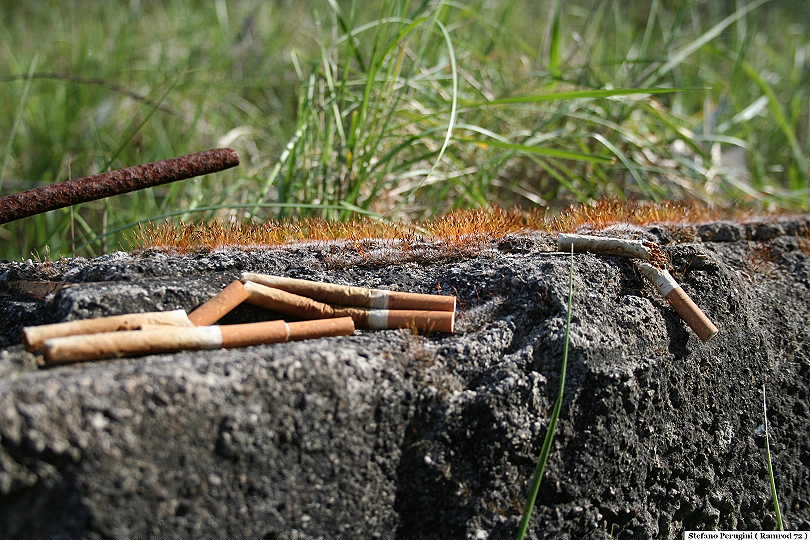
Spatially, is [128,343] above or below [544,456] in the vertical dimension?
above

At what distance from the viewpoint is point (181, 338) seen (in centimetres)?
90

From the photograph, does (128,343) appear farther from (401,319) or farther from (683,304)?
(683,304)

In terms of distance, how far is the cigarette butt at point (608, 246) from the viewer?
118cm

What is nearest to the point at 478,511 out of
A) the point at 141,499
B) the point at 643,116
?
the point at 141,499

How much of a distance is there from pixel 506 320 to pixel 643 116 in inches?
70.8

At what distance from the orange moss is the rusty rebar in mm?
114

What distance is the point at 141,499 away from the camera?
0.76m

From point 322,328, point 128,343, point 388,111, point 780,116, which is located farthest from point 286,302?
point 780,116

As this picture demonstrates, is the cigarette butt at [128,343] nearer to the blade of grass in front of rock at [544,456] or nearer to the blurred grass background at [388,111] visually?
the blade of grass in front of rock at [544,456]


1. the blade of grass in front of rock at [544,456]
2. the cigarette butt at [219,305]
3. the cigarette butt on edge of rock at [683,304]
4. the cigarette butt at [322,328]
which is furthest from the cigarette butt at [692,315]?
the cigarette butt at [219,305]

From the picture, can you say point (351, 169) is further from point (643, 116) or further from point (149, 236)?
point (643, 116)

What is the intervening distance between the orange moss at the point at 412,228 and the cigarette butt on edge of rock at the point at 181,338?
0.95ft

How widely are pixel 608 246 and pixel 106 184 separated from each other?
719 millimetres

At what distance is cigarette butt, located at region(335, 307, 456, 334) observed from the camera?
3.39 feet
